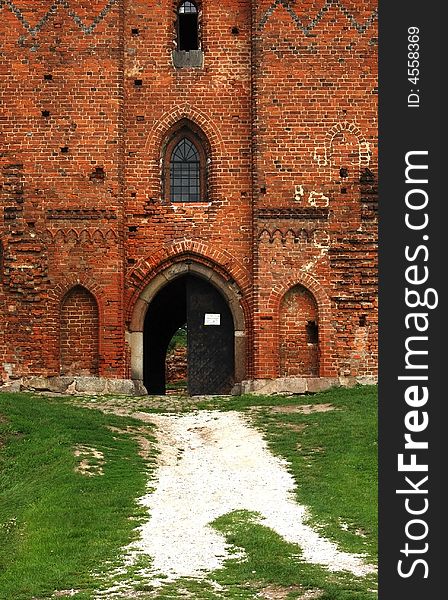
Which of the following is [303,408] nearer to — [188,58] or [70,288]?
[70,288]

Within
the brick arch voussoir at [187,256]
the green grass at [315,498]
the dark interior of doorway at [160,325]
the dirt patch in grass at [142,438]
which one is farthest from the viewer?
the dark interior of doorway at [160,325]

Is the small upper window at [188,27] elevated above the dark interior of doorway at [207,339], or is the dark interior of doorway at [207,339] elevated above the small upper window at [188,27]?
the small upper window at [188,27]

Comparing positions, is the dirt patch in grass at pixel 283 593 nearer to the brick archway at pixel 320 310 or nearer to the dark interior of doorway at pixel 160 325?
the brick archway at pixel 320 310

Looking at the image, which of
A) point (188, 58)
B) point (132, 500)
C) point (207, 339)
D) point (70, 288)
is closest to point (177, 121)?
point (188, 58)

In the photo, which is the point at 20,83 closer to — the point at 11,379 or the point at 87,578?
the point at 11,379

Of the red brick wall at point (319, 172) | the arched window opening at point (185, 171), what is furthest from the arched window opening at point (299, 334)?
the arched window opening at point (185, 171)

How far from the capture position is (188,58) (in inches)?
946

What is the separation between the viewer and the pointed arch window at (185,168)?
2411cm

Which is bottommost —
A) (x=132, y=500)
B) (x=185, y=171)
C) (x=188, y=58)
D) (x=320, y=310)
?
(x=132, y=500)

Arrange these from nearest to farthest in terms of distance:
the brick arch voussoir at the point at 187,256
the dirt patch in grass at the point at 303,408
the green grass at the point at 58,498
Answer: the green grass at the point at 58,498, the dirt patch in grass at the point at 303,408, the brick arch voussoir at the point at 187,256

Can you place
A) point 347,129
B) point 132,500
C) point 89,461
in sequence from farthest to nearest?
1. point 347,129
2. point 89,461
3. point 132,500

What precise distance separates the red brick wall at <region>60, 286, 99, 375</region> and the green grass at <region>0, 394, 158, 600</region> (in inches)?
84.5

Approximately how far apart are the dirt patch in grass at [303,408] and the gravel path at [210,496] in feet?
2.56

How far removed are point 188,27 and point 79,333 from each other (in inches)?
235
